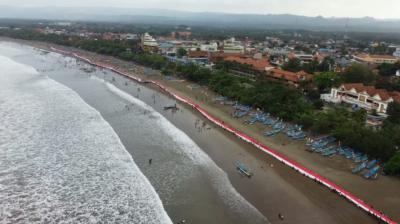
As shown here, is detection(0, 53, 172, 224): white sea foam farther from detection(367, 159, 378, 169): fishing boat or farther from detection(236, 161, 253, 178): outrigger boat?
detection(367, 159, 378, 169): fishing boat

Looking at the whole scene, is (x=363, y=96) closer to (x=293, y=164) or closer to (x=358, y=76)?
(x=358, y=76)

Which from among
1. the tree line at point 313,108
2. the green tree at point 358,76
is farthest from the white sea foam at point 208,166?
the green tree at point 358,76

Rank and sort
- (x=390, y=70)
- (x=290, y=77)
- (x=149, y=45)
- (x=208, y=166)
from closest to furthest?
(x=208, y=166) < (x=290, y=77) < (x=390, y=70) < (x=149, y=45)

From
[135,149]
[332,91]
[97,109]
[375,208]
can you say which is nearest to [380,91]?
[332,91]

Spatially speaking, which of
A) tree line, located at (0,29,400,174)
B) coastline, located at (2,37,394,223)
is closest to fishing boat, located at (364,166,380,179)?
tree line, located at (0,29,400,174)

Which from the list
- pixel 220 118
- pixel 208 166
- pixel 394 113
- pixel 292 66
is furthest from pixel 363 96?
pixel 208 166

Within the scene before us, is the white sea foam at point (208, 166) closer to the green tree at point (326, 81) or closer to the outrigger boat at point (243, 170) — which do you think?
the outrigger boat at point (243, 170)

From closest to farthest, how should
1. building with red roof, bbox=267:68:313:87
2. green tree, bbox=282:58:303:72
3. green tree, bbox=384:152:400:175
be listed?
green tree, bbox=384:152:400:175 → building with red roof, bbox=267:68:313:87 → green tree, bbox=282:58:303:72

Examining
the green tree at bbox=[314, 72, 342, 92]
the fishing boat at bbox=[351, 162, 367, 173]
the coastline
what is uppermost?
the green tree at bbox=[314, 72, 342, 92]
